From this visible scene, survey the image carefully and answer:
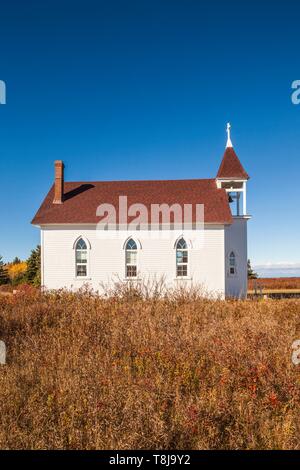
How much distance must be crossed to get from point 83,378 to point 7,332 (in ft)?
14.0

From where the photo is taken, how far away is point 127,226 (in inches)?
936

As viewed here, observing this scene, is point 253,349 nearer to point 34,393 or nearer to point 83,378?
point 83,378

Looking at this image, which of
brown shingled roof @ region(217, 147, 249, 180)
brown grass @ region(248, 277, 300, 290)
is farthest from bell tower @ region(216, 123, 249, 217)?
brown grass @ region(248, 277, 300, 290)

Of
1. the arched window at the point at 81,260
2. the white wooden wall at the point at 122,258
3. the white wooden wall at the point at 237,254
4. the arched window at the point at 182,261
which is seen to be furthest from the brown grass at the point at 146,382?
the white wooden wall at the point at 237,254

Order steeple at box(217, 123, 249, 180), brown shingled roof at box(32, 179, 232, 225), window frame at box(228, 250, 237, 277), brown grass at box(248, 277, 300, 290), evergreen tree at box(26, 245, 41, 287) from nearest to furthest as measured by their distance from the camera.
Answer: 1. brown shingled roof at box(32, 179, 232, 225)
2. window frame at box(228, 250, 237, 277)
3. steeple at box(217, 123, 249, 180)
4. evergreen tree at box(26, 245, 41, 287)
5. brown grass at box(248, 277, 300, 290)

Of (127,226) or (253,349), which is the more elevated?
(127,226)

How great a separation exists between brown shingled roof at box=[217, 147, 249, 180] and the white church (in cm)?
7

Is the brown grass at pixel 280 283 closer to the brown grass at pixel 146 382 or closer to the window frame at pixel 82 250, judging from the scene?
the window frame at pixel 82 250

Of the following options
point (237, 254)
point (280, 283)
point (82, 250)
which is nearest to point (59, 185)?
point (82, 250)

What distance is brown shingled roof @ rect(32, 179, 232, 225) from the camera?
2406 cm

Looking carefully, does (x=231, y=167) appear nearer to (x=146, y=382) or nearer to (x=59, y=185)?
(x=59, y=185)

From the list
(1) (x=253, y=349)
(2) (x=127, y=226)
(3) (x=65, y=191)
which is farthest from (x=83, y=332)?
(3) (x=65, y=191)

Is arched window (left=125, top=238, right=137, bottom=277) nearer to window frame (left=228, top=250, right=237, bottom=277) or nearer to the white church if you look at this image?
the white church

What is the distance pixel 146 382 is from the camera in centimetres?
615
